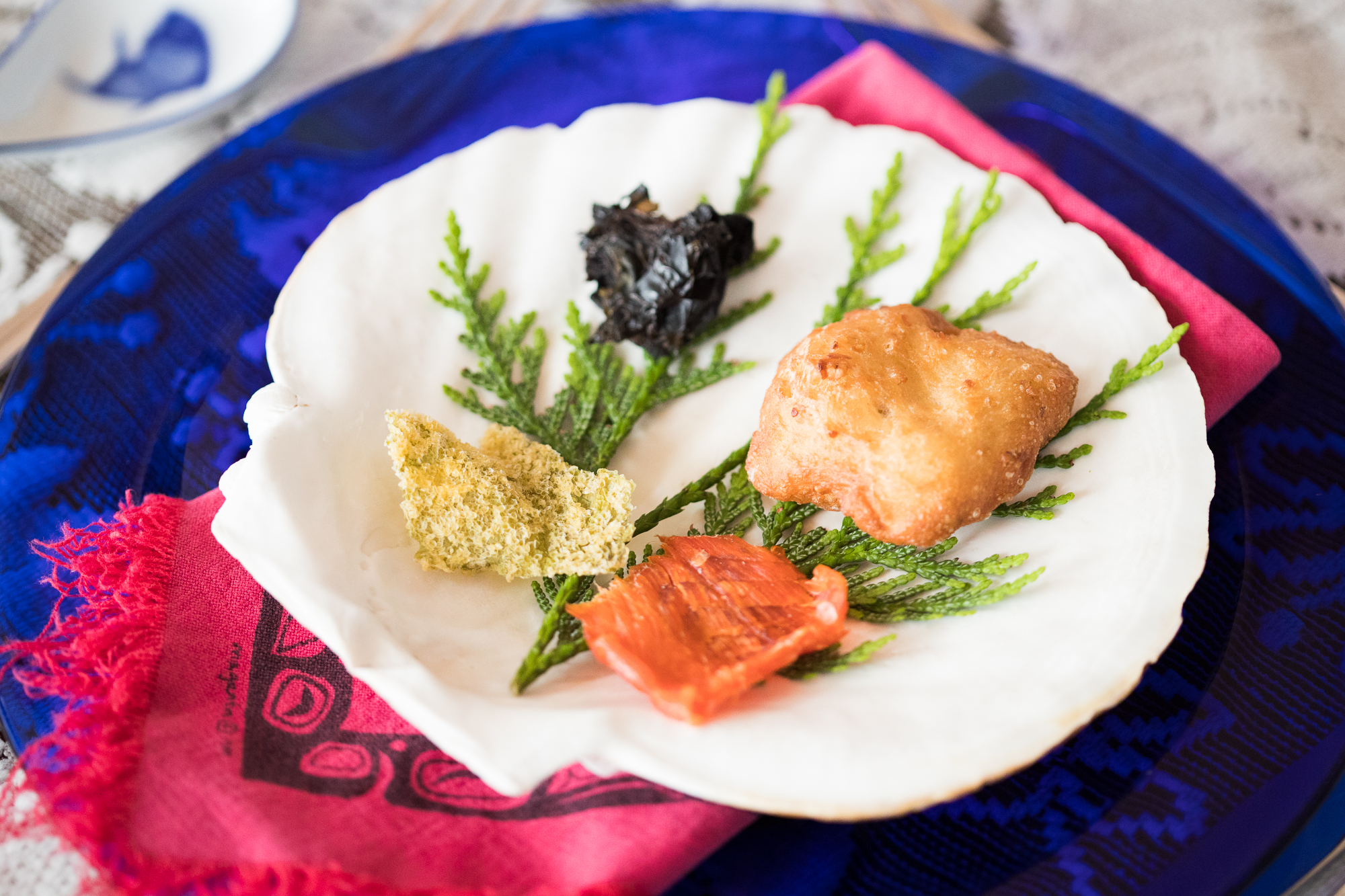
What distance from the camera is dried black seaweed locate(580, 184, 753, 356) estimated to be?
2.12m

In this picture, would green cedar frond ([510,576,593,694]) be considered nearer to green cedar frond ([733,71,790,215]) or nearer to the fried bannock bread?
the fried bannock bread

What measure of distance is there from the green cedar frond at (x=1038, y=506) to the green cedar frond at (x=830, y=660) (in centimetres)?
38

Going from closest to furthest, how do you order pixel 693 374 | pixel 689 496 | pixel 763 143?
pixel 689 496
pixel 693 374
pixel 763 143

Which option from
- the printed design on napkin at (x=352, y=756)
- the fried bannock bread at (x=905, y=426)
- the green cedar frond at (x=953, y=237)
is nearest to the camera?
the printed design on napkin at (x=352, y=756)

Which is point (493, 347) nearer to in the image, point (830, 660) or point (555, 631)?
point (555, 631)

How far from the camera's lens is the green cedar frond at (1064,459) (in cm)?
184

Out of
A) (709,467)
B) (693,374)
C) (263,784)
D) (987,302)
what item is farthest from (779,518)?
(263,784)

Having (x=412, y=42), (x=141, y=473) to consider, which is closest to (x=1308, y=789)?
(x=141, y=473)

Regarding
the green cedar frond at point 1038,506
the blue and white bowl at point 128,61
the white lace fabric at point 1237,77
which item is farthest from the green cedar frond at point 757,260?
the blue and white bowl at point 128,61

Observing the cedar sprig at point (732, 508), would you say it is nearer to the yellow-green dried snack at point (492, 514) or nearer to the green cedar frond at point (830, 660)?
the yellow-green dried snack at point (492, 514)

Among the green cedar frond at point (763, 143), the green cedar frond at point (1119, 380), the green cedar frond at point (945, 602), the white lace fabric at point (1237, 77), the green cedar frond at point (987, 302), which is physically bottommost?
the green cedar frond at point (945, 602)

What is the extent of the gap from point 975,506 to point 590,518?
76cm

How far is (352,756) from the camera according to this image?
5.38 ft

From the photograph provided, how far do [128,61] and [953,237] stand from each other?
2.92m
